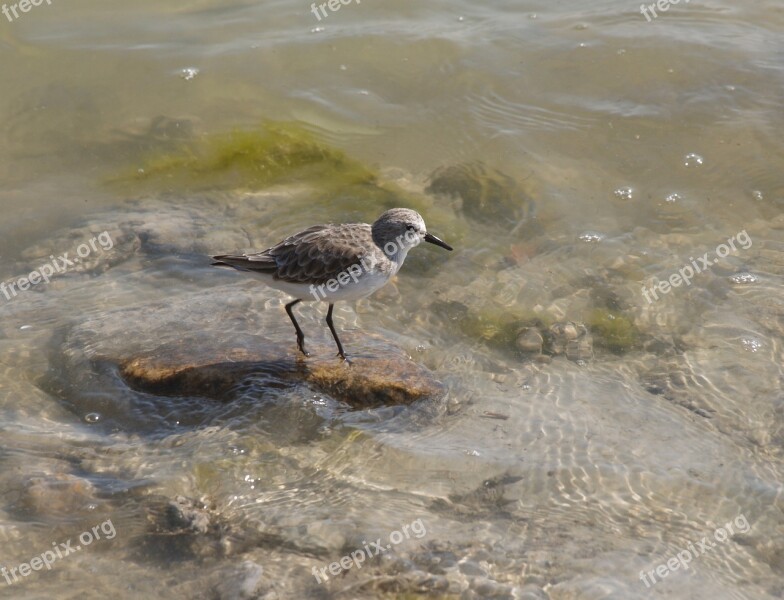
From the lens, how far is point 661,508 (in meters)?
5.76

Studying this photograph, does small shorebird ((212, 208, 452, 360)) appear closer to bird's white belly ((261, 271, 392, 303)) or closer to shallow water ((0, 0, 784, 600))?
bird's white belly ((261, 271, 392, 303))

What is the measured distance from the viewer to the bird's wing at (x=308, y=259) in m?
6.60

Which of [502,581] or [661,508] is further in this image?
[661,508]

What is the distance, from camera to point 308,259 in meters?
6.62

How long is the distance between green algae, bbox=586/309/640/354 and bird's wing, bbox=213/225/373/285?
7.48 feet

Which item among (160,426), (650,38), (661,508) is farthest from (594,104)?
(160,426)

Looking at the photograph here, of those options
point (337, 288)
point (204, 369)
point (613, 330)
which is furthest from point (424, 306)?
point (204, 369)

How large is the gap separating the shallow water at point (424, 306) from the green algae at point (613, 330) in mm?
48

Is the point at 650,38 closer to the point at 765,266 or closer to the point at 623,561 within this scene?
the point at 765,266

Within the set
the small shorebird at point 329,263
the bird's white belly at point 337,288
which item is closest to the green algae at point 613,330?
the small shorebird at point 329,263

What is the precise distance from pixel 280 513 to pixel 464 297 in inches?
128

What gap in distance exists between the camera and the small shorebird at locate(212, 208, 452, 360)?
658 centimetres

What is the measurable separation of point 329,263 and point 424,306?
1587mm

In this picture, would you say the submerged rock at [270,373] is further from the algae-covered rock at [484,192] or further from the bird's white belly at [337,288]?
the algae-covered rock at [484,192]
